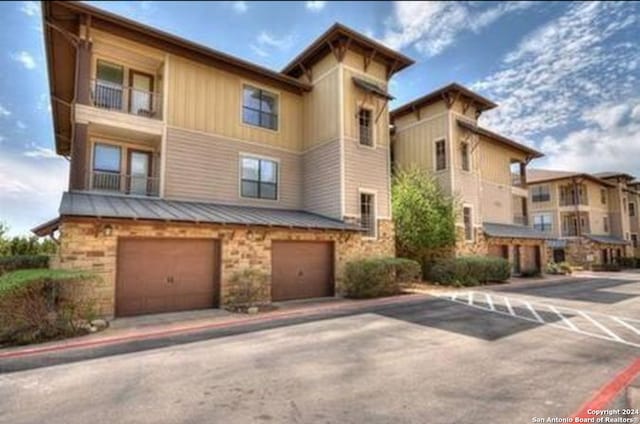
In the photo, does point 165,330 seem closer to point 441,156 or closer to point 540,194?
point 441,156

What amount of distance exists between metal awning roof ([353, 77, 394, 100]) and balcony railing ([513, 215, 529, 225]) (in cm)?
1759

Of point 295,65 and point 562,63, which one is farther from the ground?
point 295,65

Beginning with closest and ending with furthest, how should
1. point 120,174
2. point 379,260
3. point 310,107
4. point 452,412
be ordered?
point 452,412
point 120,174
point 379,260
point 310,107

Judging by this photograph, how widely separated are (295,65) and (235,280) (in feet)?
38.7

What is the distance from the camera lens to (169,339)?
857cm

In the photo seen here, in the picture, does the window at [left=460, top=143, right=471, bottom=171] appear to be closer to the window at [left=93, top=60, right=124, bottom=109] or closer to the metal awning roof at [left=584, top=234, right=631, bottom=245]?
the window at [left=93, top=60, right=124, bottom=109]

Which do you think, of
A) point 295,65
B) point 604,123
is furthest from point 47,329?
point 295,65

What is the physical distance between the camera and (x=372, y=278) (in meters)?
14.7

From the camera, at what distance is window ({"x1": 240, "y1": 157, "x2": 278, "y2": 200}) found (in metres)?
16.3

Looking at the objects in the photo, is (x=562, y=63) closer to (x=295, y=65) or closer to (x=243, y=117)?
(x=243, y=117)

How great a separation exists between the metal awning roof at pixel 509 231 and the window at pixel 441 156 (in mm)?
4831

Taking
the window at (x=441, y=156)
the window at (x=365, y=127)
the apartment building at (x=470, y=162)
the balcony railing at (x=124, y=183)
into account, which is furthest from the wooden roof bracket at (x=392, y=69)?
the balcony railing at (x=124, y=183)

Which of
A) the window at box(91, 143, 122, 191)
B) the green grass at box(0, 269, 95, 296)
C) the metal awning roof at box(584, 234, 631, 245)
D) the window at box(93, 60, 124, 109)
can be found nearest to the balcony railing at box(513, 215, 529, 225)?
the metal awning roof at box(584, 234, 631, 245)

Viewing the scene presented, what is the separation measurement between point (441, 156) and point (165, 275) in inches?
676
